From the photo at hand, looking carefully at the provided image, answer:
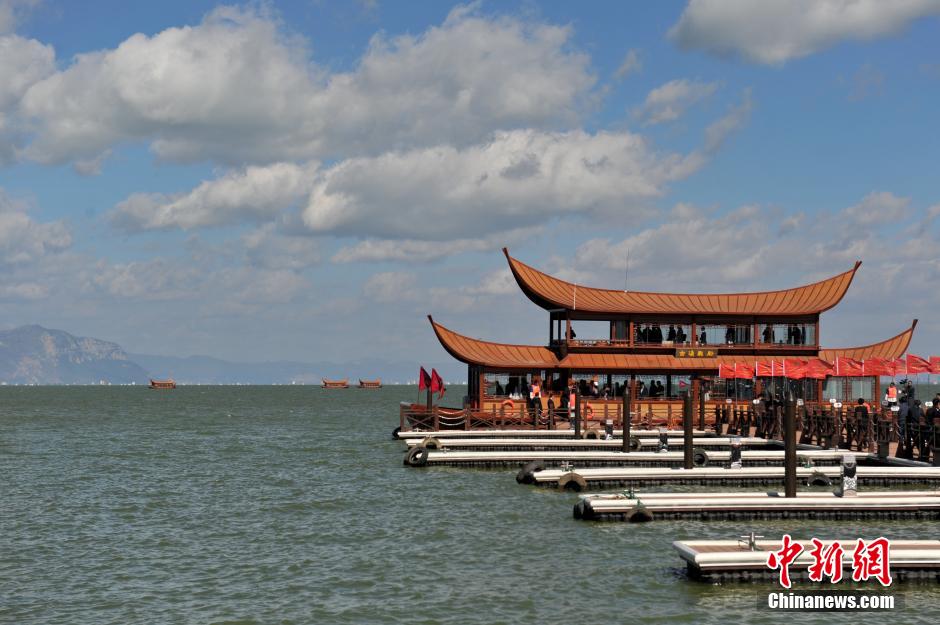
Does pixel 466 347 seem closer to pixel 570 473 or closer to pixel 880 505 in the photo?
pixel 570 473

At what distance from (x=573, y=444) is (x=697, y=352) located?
37.6ft

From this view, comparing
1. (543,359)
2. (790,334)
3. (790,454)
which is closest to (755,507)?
(790,454)

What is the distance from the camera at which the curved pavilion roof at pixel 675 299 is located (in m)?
53.1

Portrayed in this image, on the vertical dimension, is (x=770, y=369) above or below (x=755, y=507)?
above

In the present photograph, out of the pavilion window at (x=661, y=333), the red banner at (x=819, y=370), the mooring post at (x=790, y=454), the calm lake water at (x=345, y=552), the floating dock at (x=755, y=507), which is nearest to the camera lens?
the calm lake water at (x=345, y=552)

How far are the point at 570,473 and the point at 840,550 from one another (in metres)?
13.7

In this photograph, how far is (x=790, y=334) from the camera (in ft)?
181

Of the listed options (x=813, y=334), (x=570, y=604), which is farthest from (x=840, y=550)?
(x=813, y=334)

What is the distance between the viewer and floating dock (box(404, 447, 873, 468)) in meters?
37.9

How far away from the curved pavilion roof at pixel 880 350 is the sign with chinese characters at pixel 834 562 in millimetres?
36412

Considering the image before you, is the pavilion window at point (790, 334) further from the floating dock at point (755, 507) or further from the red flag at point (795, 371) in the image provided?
the floating dock at point (755, 507)

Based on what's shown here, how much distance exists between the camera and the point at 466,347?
168 feet

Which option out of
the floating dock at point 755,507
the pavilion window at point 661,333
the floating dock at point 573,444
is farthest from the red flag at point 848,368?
the floating dock at point 755,507

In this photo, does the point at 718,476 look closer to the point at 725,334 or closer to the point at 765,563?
the point at 765,563
